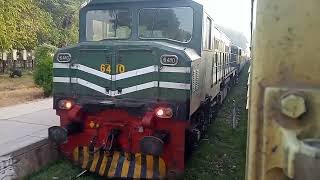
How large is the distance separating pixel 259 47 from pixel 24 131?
19.3 ft

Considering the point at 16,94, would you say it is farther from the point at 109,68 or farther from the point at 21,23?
the point at 109,68

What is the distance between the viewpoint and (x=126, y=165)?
5.13m

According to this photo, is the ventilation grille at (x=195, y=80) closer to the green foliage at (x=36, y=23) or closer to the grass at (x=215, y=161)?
the grass at (x=215, y=161)

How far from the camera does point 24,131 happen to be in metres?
6.38

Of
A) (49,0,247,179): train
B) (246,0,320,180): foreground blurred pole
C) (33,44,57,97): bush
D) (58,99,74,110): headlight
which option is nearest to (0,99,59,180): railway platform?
(49,0,247,179): train

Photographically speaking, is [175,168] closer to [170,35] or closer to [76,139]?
[76,139]

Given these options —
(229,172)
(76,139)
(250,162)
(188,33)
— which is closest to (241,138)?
(229,172)

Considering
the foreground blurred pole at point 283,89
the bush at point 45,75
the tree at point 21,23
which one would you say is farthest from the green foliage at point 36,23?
the foreground blurred pole at point 283,89

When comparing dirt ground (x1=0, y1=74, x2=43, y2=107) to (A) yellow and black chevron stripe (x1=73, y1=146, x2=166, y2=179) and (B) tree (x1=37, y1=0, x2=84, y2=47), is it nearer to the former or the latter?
(A) yellow and black chevron stripe (x1=73, y1=146, x2=166, y2=179)

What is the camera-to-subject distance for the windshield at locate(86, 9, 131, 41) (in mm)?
5914

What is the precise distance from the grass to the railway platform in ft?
0.54

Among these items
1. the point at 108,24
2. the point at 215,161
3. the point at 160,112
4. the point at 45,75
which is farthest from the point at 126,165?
the point at 45,75

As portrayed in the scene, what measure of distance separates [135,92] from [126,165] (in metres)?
1.01

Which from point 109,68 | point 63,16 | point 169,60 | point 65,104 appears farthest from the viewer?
point 63,16
